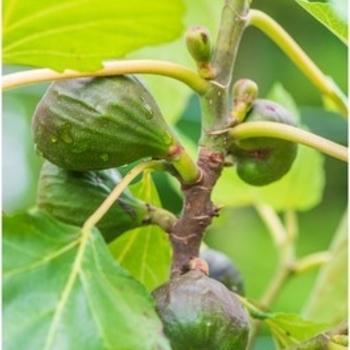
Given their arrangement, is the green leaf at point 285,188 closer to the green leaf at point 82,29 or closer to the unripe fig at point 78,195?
the unripe fig at point 78,195

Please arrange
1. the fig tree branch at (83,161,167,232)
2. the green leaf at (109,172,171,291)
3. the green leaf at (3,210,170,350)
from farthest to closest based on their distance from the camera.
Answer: the green leaf at (109,172,171,291) < the fig tree branch at (83,161,167,232) < the green leaf at (3,210,170,350)

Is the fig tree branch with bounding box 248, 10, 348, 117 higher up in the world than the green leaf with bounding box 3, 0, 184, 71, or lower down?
lower down

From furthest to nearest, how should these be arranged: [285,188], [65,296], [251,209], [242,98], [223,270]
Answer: [251,209] → [285,188] → [223,270] → [242,98] → [65,296]

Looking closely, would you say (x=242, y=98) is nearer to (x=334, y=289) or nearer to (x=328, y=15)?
(x=328, y=15)

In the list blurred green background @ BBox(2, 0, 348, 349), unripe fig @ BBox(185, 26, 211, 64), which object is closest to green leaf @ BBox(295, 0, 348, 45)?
unripe fig @ BBox(185, 26, 211, 64)

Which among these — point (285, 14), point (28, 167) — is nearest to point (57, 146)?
point (28, 167)

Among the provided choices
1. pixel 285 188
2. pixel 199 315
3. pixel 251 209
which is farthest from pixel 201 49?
pixel 251 209

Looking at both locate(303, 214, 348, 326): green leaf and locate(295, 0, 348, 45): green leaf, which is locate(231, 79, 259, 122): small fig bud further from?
locate(303, 214, 348, 326): green leaf
